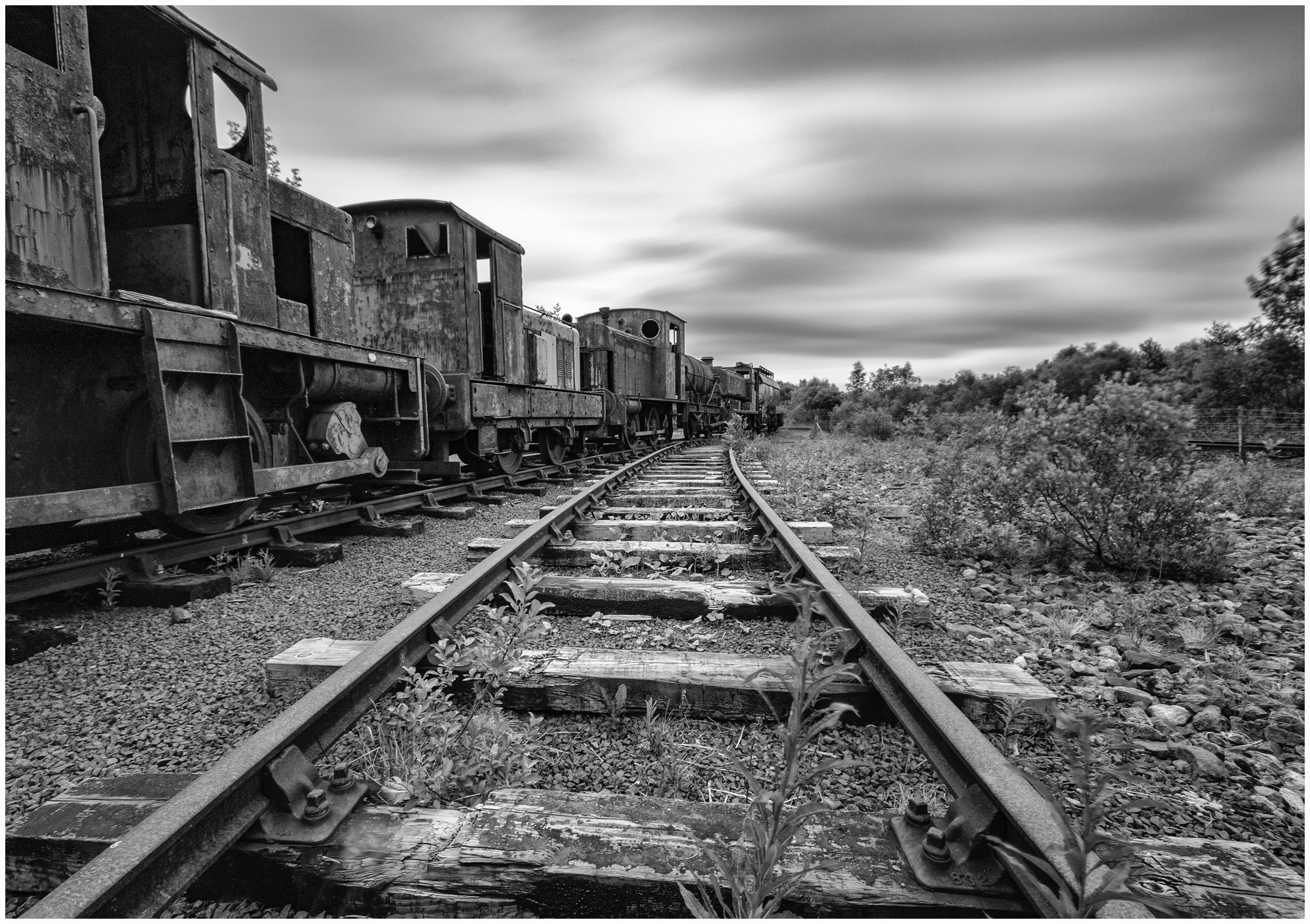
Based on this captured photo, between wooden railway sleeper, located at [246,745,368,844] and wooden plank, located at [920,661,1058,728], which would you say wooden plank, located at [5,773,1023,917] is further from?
wooden plank, located at [920,661,1058,728]

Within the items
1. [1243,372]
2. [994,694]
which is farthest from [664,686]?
[1243,372]

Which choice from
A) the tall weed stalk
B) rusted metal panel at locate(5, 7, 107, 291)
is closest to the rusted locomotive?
rusted metal panel at locate(5, 7, 107, 291)

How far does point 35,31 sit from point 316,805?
387cm

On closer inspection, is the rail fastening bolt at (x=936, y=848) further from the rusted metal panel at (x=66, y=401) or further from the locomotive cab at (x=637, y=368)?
the locomotive cab at (x=637, y=368)

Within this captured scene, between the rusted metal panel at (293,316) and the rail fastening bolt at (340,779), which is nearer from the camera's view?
the rail fastening bolt at (340,779)

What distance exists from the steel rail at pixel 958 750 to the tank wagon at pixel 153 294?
3.38m

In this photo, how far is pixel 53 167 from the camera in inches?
115

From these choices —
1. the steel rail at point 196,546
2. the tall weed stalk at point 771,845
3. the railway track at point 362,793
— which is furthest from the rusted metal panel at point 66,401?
the tall weed stalk at point 771,845

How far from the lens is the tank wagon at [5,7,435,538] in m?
2.88

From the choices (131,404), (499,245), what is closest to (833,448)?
(499,245)

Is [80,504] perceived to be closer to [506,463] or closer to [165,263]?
[165,263]

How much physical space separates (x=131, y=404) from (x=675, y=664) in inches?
131

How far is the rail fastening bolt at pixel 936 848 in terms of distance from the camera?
3.82 ft

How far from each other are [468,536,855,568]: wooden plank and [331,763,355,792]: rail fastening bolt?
2265 millimetres
